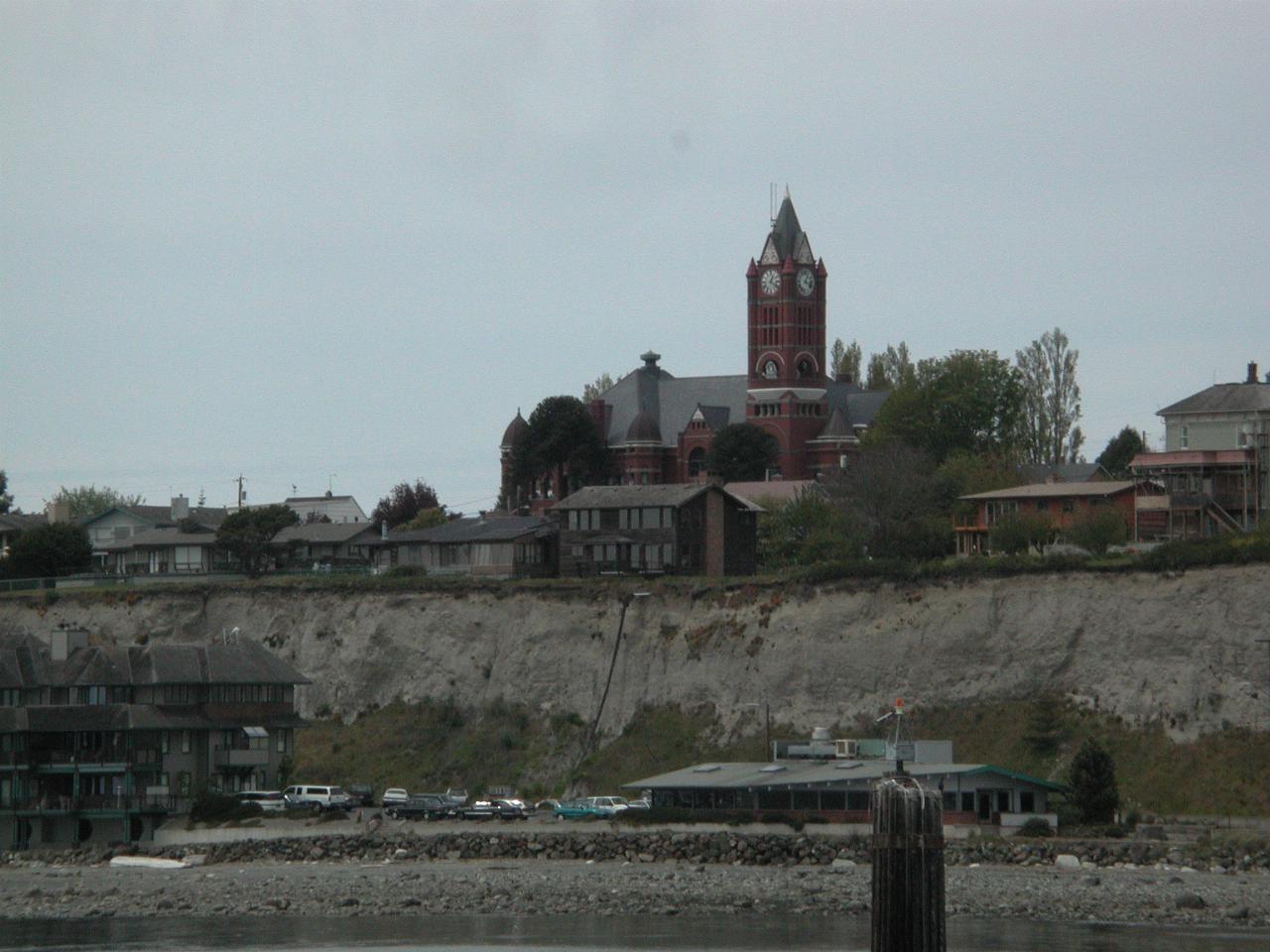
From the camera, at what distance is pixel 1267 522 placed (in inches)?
3201

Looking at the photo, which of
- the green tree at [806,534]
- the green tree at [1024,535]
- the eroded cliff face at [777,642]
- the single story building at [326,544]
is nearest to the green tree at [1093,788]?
the eroded cliff face at [777,642]

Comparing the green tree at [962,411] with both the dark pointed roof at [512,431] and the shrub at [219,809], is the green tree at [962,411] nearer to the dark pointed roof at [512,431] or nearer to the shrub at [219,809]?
the dark pointed roof at [512,431]

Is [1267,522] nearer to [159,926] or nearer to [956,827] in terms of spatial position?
[956,827]

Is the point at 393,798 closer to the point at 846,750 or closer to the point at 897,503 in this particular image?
the point at 846,750

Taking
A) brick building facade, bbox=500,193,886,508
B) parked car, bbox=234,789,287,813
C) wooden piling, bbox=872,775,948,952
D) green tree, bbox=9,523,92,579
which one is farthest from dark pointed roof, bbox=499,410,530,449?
wooden piling, bbox=872,775,948,952

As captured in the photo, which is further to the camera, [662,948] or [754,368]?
[754,368]

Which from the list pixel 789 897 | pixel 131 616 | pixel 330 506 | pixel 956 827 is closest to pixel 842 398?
pixel 330 506

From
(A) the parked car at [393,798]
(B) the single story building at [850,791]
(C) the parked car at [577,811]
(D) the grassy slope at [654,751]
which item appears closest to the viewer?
(B) the single story building at [850,791]

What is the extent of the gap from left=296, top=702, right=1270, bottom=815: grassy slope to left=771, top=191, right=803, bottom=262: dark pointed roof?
7307 centimetres

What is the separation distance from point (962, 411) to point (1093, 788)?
68.5 m

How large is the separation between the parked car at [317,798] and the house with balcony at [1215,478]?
36.7 m

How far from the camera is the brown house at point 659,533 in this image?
95.8 metres

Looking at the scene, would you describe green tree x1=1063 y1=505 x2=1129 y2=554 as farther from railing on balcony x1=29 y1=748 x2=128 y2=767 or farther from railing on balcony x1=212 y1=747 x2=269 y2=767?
railing on balcony x1=29 y1=748 x2=128 y2=767

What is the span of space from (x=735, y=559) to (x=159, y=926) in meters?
49.4
